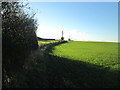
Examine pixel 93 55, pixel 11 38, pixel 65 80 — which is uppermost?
pixel 11 38

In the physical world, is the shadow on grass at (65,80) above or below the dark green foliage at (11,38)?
below

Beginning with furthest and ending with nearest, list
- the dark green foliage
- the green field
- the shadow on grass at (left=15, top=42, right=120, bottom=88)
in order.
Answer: the green field
the shadow on grass at (left=15, top=42, right=120, bottom=88)
the dark green foliage

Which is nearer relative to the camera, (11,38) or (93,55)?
(11,38)

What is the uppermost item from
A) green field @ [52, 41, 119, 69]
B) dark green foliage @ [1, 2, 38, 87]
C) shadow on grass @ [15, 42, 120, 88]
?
dark green foliage @ [1, 2, 38, 87]

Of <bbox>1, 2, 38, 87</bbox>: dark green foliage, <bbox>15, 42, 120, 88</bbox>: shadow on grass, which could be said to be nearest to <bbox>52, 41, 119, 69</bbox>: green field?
<bbox>15, 42, 120, 88</bbox>: shadow on grass

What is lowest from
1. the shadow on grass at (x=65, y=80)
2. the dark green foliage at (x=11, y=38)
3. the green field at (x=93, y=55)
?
the green field at (x=93, y=55)

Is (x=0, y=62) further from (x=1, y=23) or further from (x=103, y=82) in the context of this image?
(x=103, y=82)

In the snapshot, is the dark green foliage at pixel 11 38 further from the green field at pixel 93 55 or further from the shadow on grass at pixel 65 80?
the green field at pixel 93 55

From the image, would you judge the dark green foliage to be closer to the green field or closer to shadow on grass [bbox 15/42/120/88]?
shadow on grass [bbox 15/42/120/88]

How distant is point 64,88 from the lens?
5.27 meters

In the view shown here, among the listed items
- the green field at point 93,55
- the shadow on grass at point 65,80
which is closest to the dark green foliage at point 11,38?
the shadow on grass at point 65,80

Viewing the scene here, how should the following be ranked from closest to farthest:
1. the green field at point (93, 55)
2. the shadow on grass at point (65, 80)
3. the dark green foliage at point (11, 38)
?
1. the dark green foliage at point (11, 38)
2. the shadow on grass at point (65, 80)
3. the green field at point (93, 55)

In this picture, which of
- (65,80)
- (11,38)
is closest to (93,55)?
(65,80)

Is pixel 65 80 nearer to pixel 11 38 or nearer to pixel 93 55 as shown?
pixel 11 38
